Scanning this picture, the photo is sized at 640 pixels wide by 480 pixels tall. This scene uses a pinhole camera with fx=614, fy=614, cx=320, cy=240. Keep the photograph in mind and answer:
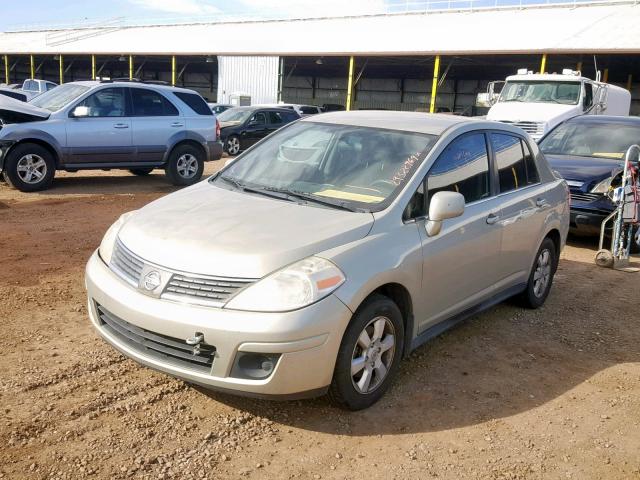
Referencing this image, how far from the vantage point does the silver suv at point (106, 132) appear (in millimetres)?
9820

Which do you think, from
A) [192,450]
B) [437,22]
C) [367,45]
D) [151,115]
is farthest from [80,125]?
[437,22]

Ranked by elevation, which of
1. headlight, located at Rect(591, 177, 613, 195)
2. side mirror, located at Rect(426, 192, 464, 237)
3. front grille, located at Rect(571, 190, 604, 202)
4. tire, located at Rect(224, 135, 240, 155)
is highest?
side mirror, located at Rect(426, 192, 464, 237)

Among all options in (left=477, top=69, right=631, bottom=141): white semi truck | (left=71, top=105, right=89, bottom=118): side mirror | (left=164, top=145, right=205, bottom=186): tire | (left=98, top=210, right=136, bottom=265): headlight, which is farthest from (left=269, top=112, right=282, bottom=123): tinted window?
(left=98, top=210, right=136, bottom=265): headlight

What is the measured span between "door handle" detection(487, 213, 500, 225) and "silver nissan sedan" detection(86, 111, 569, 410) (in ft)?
0.10

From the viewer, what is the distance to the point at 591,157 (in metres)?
9.10

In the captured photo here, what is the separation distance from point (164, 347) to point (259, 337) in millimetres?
570

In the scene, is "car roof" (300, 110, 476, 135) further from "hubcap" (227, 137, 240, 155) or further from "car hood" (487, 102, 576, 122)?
"hubcap" (227, 137, 240, 155)

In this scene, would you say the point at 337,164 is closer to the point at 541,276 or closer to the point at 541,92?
the point at 541,276

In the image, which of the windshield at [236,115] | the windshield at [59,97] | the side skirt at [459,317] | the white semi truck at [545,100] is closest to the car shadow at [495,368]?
the side skirt at [459,317]

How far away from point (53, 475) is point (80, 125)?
27.7 feet

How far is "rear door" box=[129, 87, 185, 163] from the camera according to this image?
10.8 meters

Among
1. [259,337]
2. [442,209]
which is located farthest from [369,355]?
[442,209]

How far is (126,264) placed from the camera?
138 inches

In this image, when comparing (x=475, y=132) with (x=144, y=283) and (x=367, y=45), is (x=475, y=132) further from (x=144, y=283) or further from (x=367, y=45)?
(x=367, y=45)
